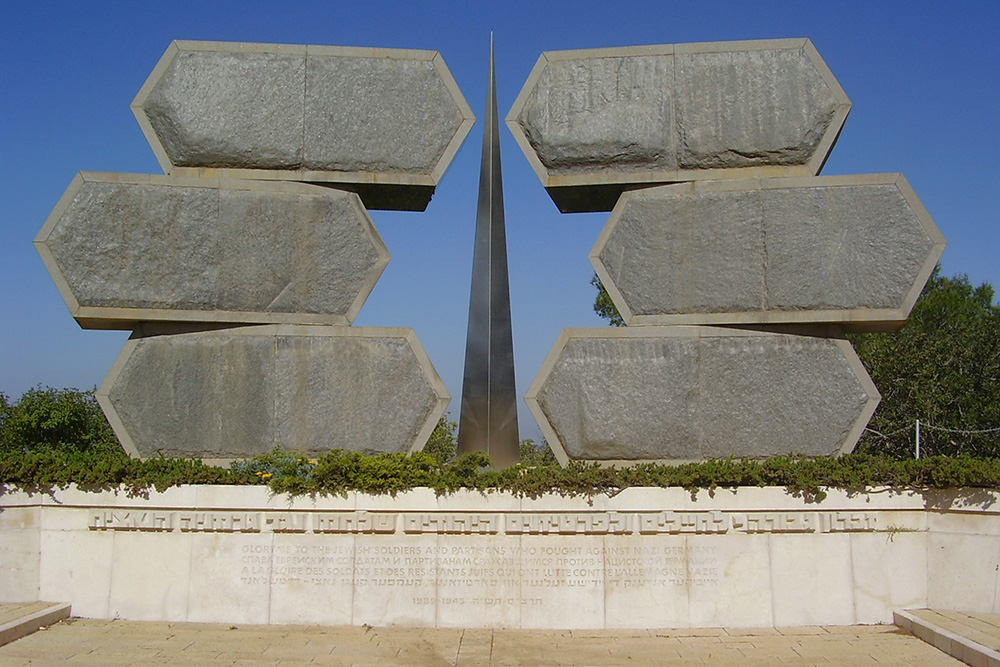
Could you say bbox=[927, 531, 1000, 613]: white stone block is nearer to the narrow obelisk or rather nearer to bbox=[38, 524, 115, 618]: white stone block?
the narrow obelisk

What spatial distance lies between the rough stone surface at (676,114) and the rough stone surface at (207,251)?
7.44ft

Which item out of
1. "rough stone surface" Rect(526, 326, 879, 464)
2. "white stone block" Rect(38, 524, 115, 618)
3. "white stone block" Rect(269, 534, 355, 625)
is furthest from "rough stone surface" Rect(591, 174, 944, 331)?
"white stone block" Rect(38, 524, 115, 618)

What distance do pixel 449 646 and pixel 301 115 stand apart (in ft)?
18.8

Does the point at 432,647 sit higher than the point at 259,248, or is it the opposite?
the point at 259,248

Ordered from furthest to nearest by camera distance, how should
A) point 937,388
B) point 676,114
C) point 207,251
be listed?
point 937,388
point 676,114
point 207,251

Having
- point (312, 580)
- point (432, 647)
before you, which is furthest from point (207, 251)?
point (432, 647)

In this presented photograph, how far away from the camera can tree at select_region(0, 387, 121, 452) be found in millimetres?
15469

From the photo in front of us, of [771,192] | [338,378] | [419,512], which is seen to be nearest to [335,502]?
[419,512]

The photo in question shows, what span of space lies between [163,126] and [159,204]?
3.03 feet

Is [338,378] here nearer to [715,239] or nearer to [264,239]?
[264,239]

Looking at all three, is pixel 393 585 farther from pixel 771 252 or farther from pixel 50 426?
pixel 50 426

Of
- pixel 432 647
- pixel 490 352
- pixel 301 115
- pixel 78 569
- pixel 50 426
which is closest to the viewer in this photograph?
pixel 432 647

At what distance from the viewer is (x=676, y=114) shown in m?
9.68

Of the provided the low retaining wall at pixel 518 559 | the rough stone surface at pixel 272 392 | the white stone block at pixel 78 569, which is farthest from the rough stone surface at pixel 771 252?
the white stone block at pixel 78 569
